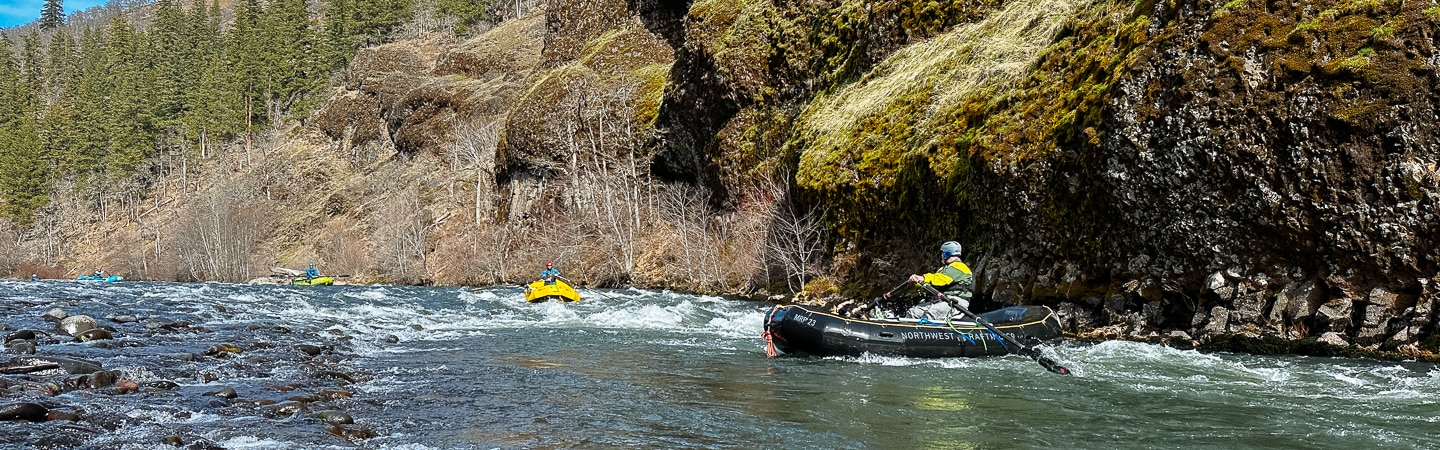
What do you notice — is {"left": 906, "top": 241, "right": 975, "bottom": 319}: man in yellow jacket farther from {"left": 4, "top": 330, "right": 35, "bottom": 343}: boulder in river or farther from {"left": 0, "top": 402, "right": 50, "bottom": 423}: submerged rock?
{"left": 4, "top": 330, "right": 35, "bottom": 343}: boulder in river

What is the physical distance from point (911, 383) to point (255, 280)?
4925 centimetres

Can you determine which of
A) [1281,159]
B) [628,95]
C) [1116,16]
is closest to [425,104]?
[628,95]

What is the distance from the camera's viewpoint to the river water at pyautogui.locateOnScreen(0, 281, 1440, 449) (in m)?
7.34

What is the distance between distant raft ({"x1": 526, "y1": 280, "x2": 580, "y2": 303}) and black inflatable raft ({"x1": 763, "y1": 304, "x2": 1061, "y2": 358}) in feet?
39.0

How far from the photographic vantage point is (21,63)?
11862cm

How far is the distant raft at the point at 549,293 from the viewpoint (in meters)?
24.0

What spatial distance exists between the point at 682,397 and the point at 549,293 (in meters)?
15.1

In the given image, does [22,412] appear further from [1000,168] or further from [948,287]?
[1000,168]

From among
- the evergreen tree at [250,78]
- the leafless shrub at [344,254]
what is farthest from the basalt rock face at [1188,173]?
the evergreen tree at [250,78]

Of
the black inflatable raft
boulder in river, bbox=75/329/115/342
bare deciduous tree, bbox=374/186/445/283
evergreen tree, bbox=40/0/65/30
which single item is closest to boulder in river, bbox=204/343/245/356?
boulder in river, bbox=75/329/115/342

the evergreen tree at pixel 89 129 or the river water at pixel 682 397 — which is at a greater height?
the evergreen tree at pixel 89 129

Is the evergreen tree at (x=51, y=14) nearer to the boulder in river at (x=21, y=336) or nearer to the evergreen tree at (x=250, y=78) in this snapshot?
the evergreen tree at (x=250, y=78)

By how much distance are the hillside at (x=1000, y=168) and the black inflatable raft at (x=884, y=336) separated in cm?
327

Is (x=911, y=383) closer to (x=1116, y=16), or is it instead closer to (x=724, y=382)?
(x=724, y=382)
